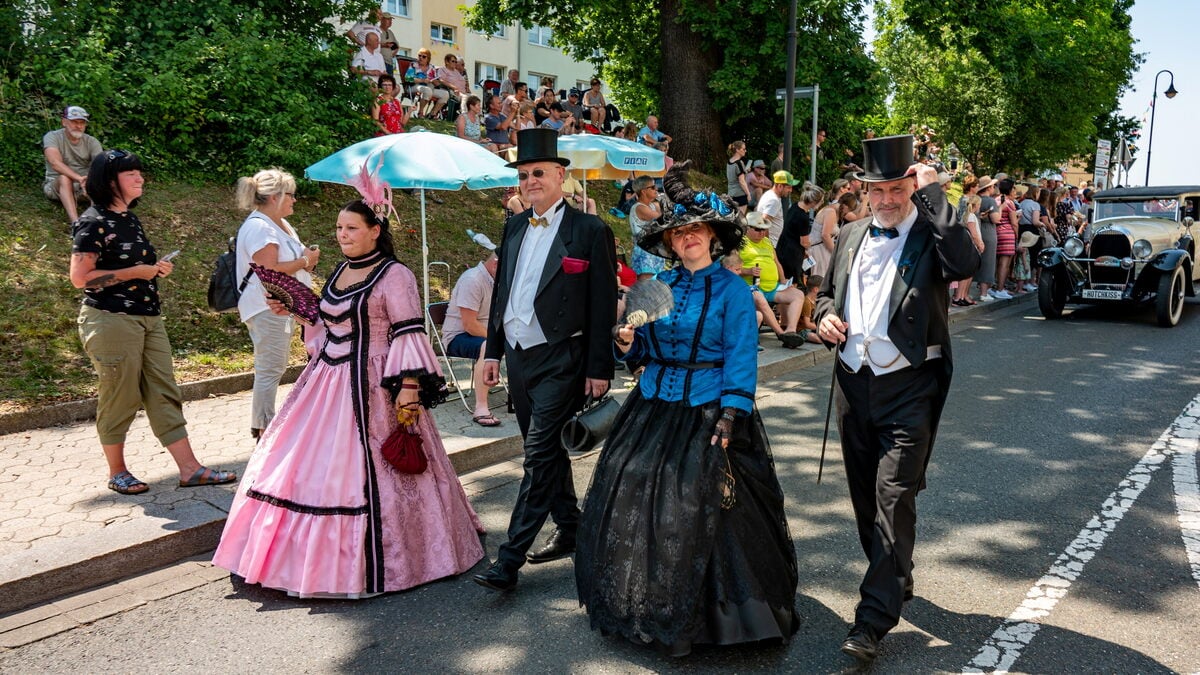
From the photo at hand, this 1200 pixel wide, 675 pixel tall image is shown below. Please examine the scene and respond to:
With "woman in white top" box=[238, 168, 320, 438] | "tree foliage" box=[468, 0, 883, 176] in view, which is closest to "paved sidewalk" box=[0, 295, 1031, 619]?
"woman in white top" box=[238, 168, 320, 438]

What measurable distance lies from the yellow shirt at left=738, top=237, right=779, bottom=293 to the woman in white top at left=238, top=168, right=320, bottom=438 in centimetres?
521

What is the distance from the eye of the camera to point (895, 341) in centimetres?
361

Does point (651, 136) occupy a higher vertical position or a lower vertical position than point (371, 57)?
lower

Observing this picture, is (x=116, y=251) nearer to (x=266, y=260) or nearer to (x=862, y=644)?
(x=266, y=260)

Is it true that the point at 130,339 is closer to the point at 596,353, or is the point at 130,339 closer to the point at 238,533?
the point at 238,533

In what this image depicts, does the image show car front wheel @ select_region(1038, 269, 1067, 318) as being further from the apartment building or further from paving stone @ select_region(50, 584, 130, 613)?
the apartment building

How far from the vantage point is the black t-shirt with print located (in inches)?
187

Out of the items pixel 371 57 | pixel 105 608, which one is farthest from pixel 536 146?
pixel 371 57

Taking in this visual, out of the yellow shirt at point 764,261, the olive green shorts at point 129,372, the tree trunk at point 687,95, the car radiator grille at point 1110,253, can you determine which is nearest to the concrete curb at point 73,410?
the olive green shorts at point 129,372

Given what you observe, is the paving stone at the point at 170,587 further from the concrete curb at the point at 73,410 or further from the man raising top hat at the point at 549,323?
the concrete curb at the point at 73,410

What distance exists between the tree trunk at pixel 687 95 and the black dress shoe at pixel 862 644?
1637cm

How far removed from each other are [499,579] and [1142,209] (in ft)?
45.8

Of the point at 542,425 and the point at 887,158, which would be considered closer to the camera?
the point at 887,158

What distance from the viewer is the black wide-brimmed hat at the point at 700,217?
374 centimetres
